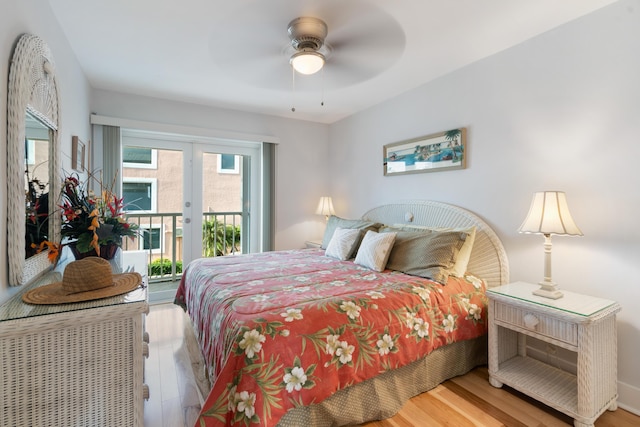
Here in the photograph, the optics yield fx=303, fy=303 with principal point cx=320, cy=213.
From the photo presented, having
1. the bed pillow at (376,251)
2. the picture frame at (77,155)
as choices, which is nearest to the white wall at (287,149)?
the picture frame at (77,155)

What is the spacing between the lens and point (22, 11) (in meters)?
1.42

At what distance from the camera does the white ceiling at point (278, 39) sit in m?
1.85

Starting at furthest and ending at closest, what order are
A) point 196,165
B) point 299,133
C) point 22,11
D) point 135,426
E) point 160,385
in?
point 299,133, point 196,165, point 160,385, point 22,11, point 135,426

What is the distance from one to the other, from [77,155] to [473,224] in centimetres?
328

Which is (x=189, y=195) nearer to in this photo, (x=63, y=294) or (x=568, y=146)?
(x=63, y=294)

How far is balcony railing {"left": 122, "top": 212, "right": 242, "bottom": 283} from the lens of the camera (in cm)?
385

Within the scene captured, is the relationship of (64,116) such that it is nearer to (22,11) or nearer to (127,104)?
(22,11)

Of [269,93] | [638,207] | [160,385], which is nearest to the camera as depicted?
[638,207]

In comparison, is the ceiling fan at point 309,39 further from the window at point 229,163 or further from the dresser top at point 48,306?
the dresser top at point 48,306

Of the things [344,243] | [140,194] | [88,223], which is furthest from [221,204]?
[88,223]

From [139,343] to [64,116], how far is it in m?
1.80

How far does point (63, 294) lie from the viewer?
4.13 feet

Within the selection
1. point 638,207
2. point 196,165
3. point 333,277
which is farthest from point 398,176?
point 196,165

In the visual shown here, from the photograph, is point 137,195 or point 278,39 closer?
point 278,39
